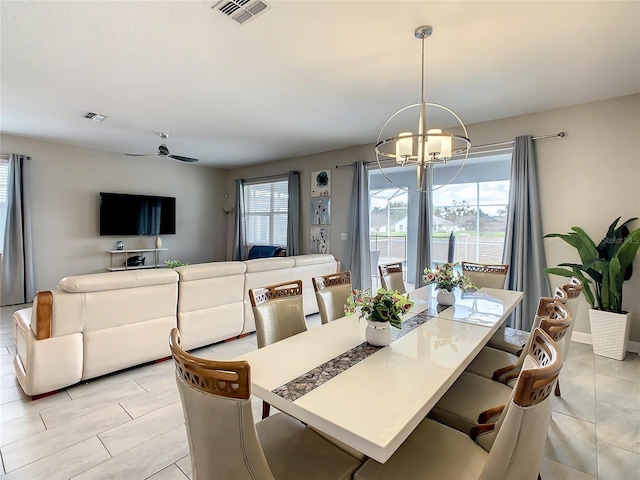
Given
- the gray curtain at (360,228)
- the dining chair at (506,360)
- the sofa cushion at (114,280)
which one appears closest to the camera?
the dining chair at (506,360)

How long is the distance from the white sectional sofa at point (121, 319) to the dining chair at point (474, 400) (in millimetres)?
2454

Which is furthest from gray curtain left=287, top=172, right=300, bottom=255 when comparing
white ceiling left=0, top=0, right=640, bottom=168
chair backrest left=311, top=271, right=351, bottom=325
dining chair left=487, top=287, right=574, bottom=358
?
dining chair left=487, top=287, right=574, bottom=358

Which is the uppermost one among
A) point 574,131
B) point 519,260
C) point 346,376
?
point 574,131

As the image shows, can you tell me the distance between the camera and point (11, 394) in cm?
249

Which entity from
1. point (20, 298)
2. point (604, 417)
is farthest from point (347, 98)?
point (20, 298)

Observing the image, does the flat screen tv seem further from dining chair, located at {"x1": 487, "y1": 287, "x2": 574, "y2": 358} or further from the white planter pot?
the white planter pot

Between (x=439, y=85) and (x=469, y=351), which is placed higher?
(x=439, y=85)

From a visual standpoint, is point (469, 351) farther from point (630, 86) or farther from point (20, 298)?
point (20, 298)

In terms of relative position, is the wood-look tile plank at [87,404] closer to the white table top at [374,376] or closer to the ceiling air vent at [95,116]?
the white table top at [374,376]

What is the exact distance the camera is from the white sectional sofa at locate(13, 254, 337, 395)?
2.38 meters

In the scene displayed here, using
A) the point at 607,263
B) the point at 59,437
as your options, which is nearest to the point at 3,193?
the point at 59,437

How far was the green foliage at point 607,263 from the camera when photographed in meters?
3.08

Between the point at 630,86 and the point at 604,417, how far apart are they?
315cm

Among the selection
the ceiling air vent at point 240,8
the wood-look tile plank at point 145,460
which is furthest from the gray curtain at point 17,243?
the ceiling air vent at point 240,8
